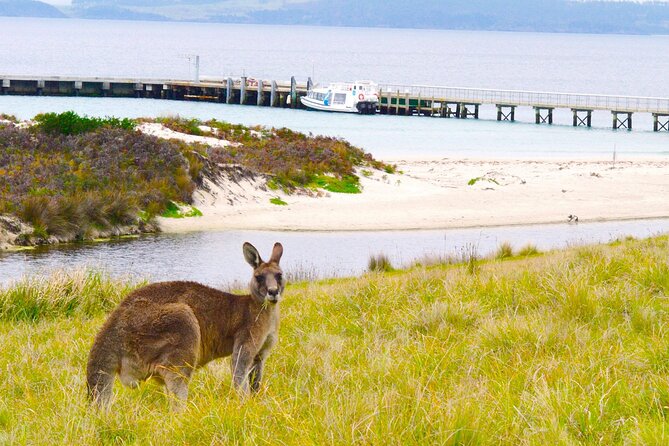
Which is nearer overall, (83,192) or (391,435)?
(391,435)

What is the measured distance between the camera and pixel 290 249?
26500 millimetres

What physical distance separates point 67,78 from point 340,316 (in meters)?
77.1

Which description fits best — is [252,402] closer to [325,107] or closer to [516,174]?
[516,174]

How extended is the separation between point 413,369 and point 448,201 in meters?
29.1

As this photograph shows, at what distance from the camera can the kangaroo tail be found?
6.18m

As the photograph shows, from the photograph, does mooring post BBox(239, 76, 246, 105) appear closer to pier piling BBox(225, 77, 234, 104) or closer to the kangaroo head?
pier piling BBox(225, 77, 234, 104)

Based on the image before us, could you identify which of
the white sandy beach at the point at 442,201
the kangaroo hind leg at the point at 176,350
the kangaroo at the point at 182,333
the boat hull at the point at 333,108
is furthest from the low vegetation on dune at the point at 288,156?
the boat hull at the point at 333,108

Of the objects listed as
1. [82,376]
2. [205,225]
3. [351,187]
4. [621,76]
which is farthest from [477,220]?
[621,76]

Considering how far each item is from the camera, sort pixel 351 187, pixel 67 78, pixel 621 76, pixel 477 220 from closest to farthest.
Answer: pixel 477 220 < pixel 351 187 < pixel 67 78 < pixel 621 76

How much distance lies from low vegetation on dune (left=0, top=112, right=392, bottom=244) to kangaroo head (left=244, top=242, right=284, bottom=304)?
20576 millimetres

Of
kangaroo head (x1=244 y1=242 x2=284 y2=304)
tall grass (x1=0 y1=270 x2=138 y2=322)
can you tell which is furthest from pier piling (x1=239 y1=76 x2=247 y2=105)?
kangaroo head (x1=244 y1=242 x2=284 y2=304)

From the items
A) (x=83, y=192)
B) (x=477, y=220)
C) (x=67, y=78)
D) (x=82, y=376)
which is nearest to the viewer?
(x=82, y=376)

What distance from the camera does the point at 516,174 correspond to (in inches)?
1783

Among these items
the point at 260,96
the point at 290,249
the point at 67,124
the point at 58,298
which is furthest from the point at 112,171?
the point at 260,96
